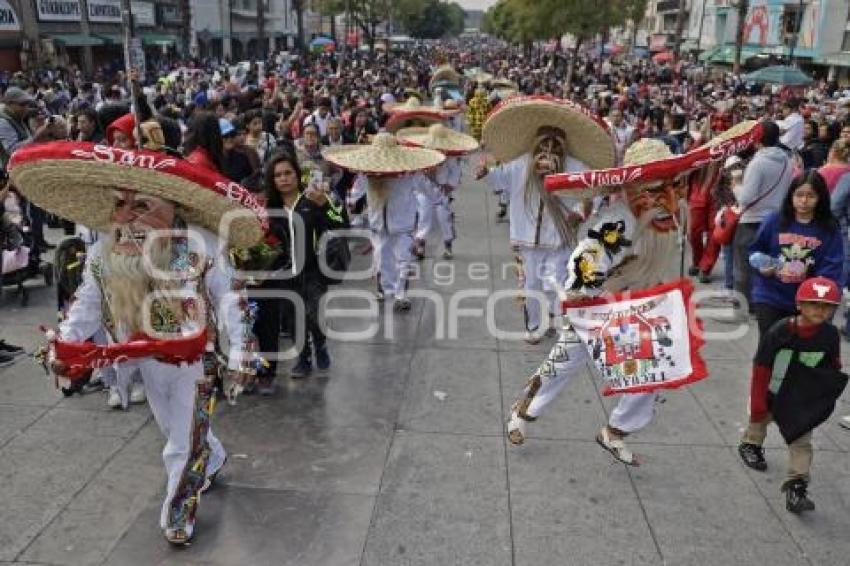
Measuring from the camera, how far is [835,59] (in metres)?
39.0

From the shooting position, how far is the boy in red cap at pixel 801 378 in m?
3.83

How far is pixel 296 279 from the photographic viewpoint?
5.44m

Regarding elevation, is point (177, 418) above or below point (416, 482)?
above

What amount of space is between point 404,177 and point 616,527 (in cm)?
413

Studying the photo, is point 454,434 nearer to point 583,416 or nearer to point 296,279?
point 583,416

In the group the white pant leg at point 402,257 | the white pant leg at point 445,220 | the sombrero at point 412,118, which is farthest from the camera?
the sombrero at point 412,118

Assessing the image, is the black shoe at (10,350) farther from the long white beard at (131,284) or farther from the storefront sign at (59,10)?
the storefront sign at (59,10)

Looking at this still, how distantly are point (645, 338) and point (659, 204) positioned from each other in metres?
0.76

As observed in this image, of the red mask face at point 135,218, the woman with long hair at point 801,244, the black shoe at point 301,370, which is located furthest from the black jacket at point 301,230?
the woman with long hair at point 801,244

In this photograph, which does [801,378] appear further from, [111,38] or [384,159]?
[111,38]

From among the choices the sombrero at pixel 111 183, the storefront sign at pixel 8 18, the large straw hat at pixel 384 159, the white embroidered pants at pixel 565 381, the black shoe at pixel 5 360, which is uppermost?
the storefront sign at pixel 8 18

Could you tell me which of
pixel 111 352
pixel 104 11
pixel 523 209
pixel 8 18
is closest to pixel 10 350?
pixel 111 352

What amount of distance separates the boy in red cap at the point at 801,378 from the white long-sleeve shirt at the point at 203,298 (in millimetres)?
2873

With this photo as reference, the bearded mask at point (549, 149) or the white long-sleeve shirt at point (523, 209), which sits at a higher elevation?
the bearded mask at point (549, 149)
